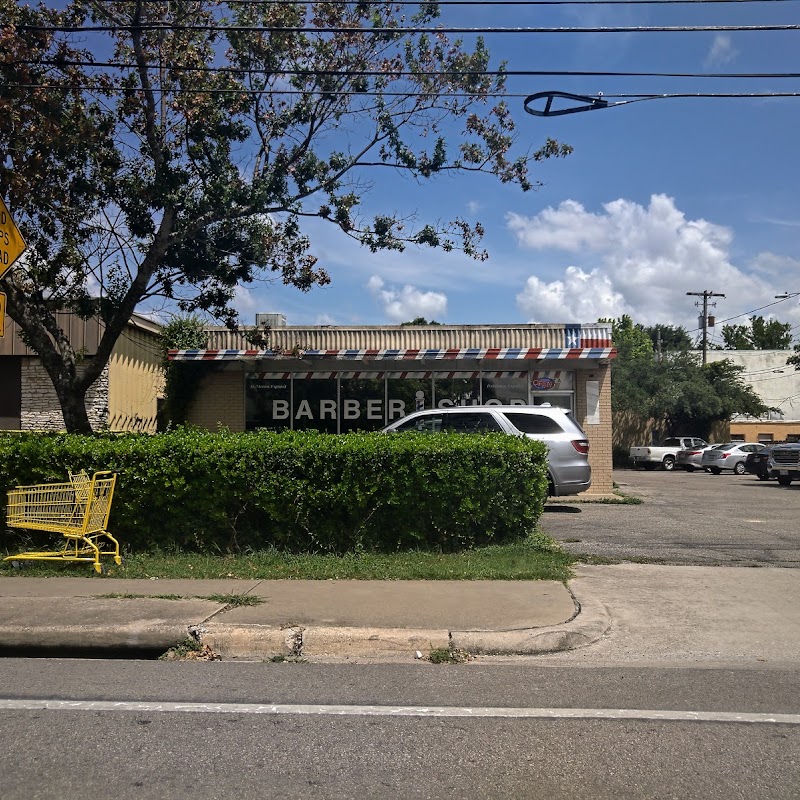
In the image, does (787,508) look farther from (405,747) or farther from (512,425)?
(405,747)

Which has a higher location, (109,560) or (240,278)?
(240,278)

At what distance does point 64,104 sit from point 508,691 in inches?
414

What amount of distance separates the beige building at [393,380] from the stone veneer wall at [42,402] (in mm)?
2158

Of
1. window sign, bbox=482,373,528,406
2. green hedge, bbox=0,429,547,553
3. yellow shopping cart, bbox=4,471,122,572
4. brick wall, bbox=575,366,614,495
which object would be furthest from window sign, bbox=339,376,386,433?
yellow shopping cart, bbox=4,471,122,572

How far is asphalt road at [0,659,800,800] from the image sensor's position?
4223mm

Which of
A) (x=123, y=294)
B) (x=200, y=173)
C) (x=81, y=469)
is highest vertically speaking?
(x=200, y=173)

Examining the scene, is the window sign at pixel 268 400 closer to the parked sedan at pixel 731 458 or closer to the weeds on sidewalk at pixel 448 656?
the weeds on sidewalk at pixel 448 656

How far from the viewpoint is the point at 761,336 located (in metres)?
80.3

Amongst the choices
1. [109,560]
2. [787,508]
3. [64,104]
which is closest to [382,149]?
[64,104]

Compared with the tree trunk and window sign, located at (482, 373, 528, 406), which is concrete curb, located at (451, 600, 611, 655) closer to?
the tree trunk

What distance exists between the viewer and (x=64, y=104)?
12.0m

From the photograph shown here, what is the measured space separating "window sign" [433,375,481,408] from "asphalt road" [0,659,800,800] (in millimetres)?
13802

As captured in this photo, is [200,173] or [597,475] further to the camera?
[597,475]

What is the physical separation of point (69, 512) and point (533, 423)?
8566 millimetres
